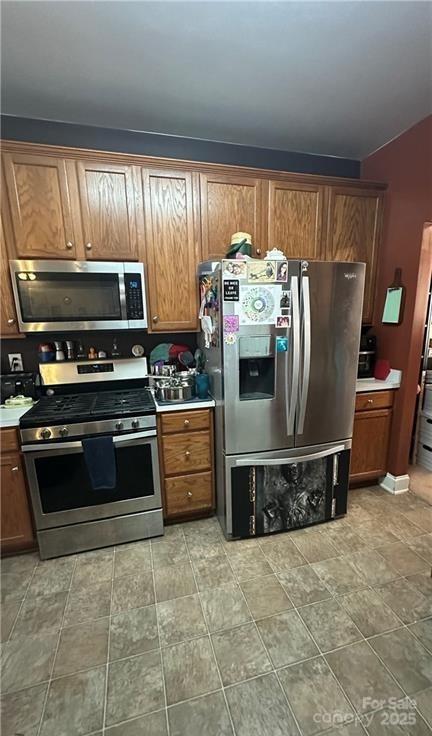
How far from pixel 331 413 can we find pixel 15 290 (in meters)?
2.14

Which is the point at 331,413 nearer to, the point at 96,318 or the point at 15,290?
the point at 96,318

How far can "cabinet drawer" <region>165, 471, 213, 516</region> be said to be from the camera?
2.11 meters

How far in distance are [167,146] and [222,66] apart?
766mm

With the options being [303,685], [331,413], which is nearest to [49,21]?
[331,413]

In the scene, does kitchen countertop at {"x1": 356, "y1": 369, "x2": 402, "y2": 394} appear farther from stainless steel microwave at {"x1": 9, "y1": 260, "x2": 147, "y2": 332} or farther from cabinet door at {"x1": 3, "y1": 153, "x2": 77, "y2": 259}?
cabinet door at {"x1": 3, "y1": 153, "x2": 77, "y2": 259}

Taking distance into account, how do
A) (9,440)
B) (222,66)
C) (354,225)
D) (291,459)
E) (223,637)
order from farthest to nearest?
(354,225), (291,459), (9,440), (222,66), (223,637)

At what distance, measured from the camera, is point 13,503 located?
72.3 inches

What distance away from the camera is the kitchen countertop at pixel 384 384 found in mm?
2373

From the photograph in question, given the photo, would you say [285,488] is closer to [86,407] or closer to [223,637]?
[223,637]

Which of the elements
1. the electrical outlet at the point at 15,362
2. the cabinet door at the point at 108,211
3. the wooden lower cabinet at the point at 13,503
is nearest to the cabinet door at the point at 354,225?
the cabinet door at the point at 108,211

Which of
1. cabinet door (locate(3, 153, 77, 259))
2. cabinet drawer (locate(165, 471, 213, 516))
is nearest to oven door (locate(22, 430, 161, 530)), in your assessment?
cabinet drawer (locate(165, 471, 213, 516))

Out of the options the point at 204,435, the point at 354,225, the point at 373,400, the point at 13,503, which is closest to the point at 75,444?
the point at 13,503

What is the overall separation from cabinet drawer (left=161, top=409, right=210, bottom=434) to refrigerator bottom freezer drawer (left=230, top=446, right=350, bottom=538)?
1.22ft

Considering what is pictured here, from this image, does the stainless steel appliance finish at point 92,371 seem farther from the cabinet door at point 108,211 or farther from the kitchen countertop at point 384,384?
the kitchen countertop at point 384,384
